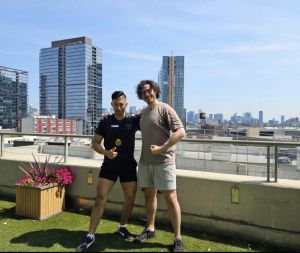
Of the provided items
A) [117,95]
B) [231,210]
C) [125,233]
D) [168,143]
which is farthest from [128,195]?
[231,210]

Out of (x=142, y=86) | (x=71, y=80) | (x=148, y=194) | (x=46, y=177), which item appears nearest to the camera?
(x=142, y=86)

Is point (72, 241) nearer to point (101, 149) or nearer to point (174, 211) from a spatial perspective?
point (101, 149)

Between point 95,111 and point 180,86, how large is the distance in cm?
6601

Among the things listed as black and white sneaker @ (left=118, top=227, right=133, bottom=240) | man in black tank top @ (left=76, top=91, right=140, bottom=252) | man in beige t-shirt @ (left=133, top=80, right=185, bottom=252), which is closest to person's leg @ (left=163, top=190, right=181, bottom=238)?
man in beige t-shirt @ (left=133, top=80, right=185, bottom=252)

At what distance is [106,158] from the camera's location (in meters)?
3.34

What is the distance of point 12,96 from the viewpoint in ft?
470

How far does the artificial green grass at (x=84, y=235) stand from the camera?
3.09 m

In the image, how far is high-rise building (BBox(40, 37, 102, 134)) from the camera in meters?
161

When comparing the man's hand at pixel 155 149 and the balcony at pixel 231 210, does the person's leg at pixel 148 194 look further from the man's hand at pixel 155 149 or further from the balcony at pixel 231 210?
the man's hand at pixel 155 149

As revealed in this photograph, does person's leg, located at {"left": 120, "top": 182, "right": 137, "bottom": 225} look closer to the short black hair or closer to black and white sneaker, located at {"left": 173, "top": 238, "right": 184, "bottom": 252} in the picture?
black and white sneaker, located at {"left": 173, "top": 238, "right": 184, "bottom": 252}

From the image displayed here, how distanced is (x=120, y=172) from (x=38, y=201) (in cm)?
167

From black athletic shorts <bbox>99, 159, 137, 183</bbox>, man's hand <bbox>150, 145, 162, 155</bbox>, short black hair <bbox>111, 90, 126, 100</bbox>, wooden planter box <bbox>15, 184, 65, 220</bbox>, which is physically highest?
short black hair <bbox>111, 90, 126, 100</bbox>

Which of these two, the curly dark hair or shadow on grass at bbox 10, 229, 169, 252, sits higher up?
the curly dark hair

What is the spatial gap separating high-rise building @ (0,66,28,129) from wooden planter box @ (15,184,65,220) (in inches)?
5730
